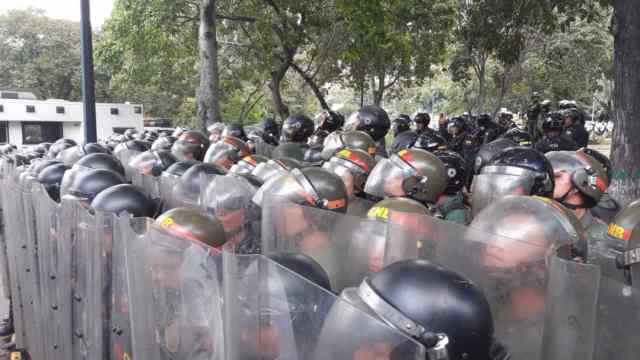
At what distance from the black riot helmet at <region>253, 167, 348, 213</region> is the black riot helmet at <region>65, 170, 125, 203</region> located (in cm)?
151

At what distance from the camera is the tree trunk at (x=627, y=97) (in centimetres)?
689

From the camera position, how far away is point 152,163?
639 cm

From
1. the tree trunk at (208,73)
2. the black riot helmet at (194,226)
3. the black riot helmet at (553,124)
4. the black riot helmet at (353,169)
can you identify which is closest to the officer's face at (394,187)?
the black riot helmet at (353,169)

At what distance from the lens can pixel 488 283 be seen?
8.18 ft

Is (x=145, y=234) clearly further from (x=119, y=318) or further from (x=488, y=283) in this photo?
(x=488, y=283)

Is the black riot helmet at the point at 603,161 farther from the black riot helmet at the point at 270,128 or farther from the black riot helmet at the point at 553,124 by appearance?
the black riot helmet at the point at 270,128

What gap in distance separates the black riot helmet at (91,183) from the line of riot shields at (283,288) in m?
0.46

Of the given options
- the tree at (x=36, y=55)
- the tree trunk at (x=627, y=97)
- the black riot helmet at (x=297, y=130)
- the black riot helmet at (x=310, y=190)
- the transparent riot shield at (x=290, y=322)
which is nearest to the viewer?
the transparent riot shield at (x=290, y=322)

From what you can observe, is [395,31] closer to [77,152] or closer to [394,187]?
[77,152]

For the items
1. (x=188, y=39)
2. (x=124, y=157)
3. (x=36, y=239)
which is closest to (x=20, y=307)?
(x=36, y=239)

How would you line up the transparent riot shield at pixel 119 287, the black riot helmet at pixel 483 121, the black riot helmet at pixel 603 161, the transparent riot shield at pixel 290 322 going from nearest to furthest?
the transparent riot shield at pixel 290 322 < the transparent riot shield at pixel 119 287 < the black riot helmet at pixel 603 161 < the black riot helmet at pixel 483 121

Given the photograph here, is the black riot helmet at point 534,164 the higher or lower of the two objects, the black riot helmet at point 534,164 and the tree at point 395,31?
the lower

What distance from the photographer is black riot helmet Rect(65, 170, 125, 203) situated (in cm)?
471

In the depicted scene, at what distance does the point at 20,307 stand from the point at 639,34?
24.1ft
